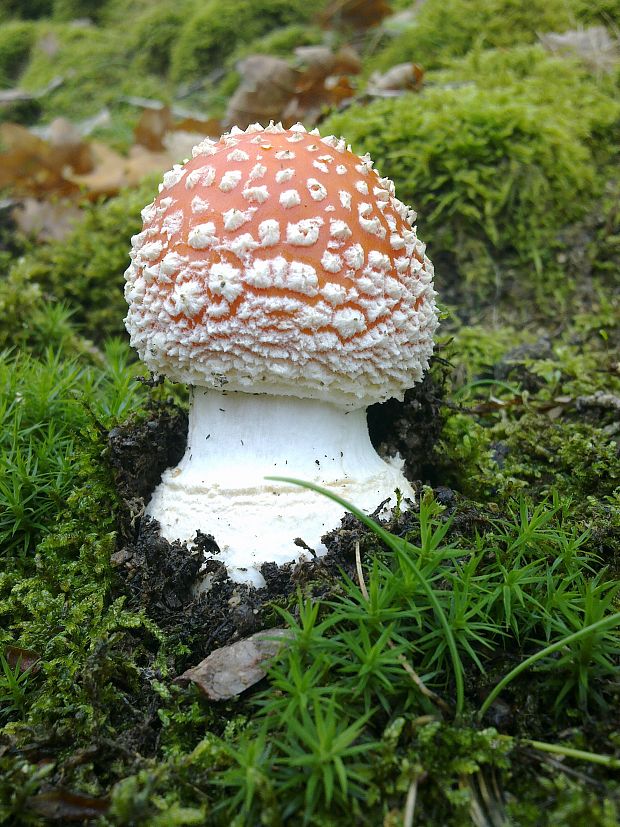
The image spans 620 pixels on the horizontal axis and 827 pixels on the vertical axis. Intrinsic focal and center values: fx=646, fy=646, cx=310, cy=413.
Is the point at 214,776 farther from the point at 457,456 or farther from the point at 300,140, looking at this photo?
the point at 300,140

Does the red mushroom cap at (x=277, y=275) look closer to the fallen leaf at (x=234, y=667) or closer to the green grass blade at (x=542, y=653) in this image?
the fallen leaf at (x=234, y=667)

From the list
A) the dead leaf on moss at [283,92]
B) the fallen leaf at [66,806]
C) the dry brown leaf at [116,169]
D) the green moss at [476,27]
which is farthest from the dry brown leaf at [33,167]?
the fallen leaf at [66,806]

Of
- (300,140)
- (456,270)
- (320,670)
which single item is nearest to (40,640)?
(320,670)

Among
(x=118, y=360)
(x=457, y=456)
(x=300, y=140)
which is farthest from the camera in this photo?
(x=118, y=360)

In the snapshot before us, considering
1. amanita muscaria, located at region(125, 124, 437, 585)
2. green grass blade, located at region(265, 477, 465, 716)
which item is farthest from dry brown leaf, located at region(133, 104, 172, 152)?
green grass blade, located at region(265, 477, 465, 716)

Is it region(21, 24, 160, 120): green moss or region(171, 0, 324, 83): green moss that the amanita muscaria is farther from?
region(21, 24, 160, 120): green moss

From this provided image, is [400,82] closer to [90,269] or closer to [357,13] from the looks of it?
[357,13]
